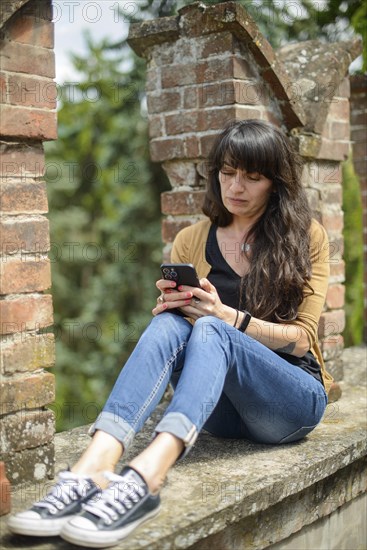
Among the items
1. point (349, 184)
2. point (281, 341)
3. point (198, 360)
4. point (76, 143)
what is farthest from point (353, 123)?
point (76, 143)

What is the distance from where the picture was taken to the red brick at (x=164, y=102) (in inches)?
120

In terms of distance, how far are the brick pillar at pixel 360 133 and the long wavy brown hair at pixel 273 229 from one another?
2.26 m

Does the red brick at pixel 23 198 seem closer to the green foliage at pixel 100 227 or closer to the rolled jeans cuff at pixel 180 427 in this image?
the rolled jeans cuff at pixel 180 427

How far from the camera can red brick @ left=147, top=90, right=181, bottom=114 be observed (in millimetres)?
3047

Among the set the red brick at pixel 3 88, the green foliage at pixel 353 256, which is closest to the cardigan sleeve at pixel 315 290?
the red brick at pixel 3 88

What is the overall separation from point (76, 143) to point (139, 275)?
10.00 ft

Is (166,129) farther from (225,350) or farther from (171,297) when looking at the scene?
(225,350)

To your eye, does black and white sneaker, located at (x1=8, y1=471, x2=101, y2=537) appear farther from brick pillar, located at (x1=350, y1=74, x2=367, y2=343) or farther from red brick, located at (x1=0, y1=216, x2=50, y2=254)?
brick pillar, located at (x1=350, y1=74, x2=367, y2=343)


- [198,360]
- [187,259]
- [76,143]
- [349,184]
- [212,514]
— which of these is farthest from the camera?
[76,143]

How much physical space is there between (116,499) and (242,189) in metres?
1.22

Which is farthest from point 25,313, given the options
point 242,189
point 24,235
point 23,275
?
point 242,189

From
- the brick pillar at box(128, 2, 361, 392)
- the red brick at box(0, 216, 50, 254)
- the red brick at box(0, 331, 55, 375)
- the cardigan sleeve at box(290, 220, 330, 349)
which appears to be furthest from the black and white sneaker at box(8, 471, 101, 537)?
the brick pillar at box(128, 2, 361, 392)

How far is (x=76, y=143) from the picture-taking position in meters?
10.4

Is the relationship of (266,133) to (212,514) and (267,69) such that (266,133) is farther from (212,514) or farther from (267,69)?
(212,514)
